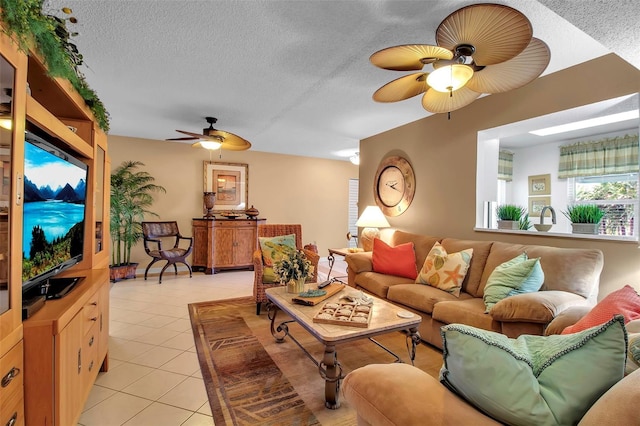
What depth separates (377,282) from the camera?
3.20 metres

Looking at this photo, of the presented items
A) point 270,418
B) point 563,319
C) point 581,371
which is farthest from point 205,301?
point 581,371

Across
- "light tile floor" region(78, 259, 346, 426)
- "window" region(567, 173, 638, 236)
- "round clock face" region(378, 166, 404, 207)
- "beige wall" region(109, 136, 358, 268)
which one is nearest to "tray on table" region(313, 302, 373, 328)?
"light tile floor" region(78, 259, 346, 426)

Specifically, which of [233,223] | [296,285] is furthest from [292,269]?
[233,223]

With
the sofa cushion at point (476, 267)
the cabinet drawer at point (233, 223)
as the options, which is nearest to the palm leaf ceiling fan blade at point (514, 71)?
the sofa cushion at point (476, 267)

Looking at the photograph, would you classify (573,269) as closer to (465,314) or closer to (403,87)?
(465,314)

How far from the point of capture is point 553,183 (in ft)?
15.4

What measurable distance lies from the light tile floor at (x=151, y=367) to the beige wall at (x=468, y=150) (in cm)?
271

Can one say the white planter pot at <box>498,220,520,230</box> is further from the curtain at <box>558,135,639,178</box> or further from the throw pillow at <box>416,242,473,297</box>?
the curtain at <box>558,135,639,178</box>

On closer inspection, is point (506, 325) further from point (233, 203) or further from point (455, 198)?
point (233, 203)

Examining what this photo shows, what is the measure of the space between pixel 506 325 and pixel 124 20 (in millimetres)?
3209

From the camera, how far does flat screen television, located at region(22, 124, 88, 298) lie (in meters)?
1.29

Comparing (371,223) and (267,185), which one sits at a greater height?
(267,185)

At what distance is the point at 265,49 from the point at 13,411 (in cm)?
239

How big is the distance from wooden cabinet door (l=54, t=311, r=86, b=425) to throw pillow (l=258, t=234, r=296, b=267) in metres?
2.03
